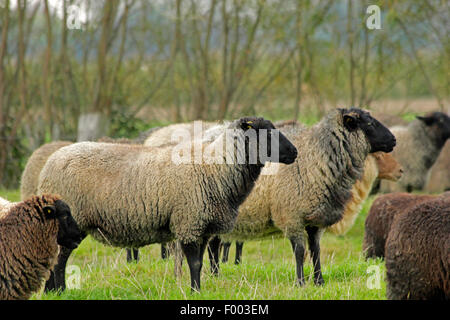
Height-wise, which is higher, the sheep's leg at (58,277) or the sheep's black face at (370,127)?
the sheep's black face at (370,127)

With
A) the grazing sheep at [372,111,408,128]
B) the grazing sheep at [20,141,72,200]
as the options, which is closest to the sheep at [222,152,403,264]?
the grazing sheep at [20,141,72,200]

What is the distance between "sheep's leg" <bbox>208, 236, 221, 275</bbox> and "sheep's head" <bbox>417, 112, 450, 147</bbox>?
6396 mm

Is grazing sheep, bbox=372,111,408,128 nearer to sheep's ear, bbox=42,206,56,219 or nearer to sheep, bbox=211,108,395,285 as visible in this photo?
sheep, bbox=211,108,395,285

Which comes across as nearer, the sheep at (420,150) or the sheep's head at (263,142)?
the sheep's head at (263,142)

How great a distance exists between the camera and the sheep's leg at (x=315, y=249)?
20.7ft

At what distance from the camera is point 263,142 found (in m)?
5.84

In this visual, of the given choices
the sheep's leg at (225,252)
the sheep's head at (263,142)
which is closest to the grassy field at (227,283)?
the sheep's leg at (225,252)

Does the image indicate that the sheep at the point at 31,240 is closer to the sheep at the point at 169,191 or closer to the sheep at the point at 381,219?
the sheep at the point at 169,191

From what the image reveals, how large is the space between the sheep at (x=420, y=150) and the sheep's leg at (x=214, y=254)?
5.62 metres

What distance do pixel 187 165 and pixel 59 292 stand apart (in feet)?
5.44

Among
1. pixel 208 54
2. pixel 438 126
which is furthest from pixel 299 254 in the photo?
pixel 208 54

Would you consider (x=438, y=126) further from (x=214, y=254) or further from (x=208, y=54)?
(x=214, y=254)

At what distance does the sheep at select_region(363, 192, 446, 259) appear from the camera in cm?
784
